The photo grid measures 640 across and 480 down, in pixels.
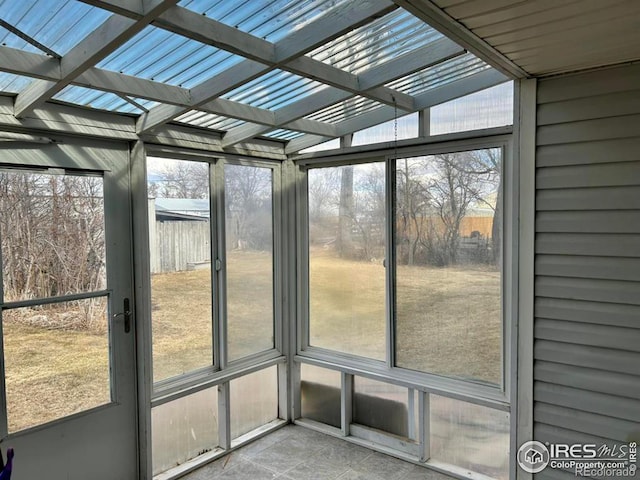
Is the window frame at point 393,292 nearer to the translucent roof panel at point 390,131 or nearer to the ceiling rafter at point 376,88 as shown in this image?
the translucent roof panel at point 390,131

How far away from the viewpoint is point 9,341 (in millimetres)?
2336

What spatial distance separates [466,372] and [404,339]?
0.48 m

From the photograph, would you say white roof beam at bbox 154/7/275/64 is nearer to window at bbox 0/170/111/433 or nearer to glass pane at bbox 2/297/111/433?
window at bbox 0/170/111/433

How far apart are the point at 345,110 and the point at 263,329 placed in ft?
5.99

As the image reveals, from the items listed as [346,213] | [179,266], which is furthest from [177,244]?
[346,213]

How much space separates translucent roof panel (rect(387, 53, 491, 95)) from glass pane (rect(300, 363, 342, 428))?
2.20 metres

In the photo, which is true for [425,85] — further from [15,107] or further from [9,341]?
[9,341]

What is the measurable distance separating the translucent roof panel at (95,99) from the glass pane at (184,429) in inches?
73.8

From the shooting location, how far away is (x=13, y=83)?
7.10 feet

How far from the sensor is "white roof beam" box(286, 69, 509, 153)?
8.59 ft

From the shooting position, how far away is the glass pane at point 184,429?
3046 mm

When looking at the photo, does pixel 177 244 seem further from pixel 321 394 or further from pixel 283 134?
pixel 321 394

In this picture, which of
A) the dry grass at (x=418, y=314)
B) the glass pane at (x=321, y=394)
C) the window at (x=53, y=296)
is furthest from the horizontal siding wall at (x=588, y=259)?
the window at (x=53, y=296)

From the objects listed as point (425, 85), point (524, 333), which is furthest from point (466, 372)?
point (425, 85)
